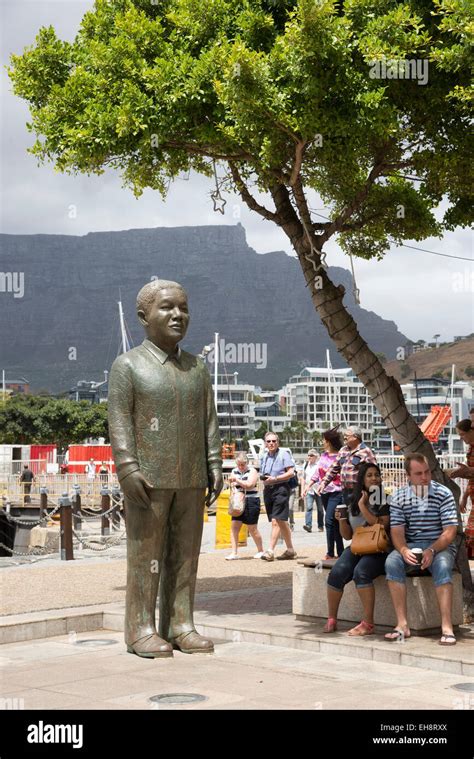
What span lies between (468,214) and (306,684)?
18.9 feet

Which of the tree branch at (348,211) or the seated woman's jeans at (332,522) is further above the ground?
the tree branch at (348,211)

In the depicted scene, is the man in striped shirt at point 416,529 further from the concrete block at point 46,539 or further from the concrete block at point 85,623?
the concrete block at point 46,539

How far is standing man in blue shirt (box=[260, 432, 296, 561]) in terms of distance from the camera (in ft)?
50.1

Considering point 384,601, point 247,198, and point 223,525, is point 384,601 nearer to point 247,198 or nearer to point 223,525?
point 247,198

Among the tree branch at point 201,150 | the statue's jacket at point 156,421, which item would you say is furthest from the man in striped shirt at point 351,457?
the statue's jacket at point 156,421

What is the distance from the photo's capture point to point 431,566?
27.2 feet

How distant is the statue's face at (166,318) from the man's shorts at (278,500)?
294 inches

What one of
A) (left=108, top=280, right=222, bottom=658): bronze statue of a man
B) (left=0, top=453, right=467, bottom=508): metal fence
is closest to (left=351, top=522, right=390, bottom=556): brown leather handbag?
(left=108, top=280, right=222, bottom=658): bronze statue of a man

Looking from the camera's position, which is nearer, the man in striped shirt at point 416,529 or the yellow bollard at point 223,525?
the man in striped shirt at point 416,529

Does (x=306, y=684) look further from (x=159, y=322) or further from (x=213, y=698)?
(x=159, y=322)

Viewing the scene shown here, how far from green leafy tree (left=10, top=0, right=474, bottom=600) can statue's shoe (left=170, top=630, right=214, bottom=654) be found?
264cm

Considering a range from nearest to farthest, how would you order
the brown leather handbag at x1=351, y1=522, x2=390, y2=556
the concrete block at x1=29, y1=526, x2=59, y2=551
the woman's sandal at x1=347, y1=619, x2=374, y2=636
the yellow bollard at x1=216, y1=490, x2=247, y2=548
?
the brown leather handbag at x1=351, y1=522, x2=390, y2=556
the woman's sandal at x1=347, y1=619, x2=374, y2=636
the yellow bollard at x1=216, y1=490, x2=247, y2=548
the concrete block at x1=29, y1=526, x2=59, y2=551

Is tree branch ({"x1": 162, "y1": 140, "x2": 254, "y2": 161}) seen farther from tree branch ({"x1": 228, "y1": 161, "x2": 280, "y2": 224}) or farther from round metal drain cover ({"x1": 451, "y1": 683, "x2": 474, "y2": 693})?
round metal drain cover ({"x1": 451, "y1": 683, "x2": 474, "y2": 693})

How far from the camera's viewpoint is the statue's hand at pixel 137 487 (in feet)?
25.1
